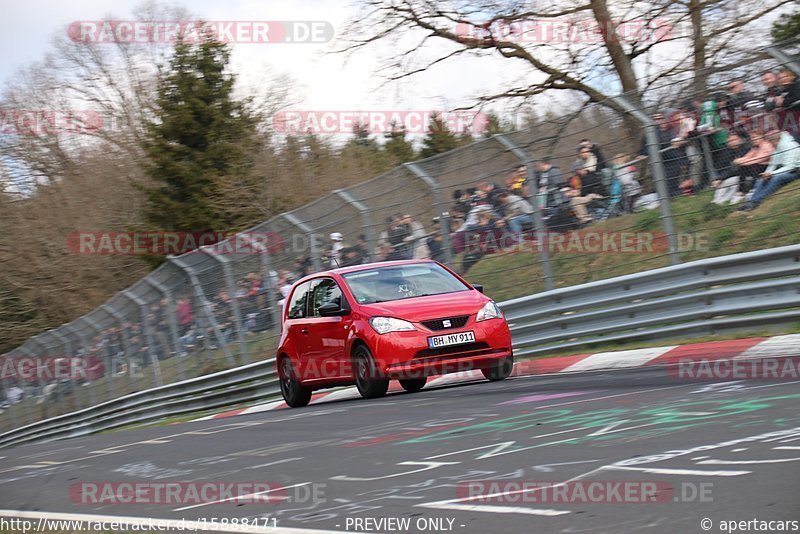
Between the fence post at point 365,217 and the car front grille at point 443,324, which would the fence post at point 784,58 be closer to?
the car front grille at point 443,324

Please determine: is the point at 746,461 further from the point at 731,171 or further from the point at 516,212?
the point at 516,212

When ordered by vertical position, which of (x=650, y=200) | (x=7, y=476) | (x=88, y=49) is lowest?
(x=7, y=476)

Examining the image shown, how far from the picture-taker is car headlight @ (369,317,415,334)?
1170cm

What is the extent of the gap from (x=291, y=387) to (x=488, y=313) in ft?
10.5

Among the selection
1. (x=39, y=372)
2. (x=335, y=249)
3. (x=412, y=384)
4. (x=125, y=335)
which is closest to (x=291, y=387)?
(x=412, y=384)

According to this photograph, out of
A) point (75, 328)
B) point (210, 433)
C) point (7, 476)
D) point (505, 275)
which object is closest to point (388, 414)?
point (210, 433)

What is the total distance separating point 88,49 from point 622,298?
45079mm

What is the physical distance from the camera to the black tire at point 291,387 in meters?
13.9

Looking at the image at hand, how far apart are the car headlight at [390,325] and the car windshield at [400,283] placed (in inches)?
23.3

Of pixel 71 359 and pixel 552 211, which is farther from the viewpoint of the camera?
pixel 71 359

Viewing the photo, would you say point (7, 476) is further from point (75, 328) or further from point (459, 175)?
point (75, 328)

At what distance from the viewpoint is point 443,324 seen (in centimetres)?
1173

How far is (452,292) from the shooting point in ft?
41.1

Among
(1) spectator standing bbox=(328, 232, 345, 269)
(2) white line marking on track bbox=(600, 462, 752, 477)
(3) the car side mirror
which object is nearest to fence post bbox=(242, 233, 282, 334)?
(1) spectator standing bbox=(328, 232, 345, 269)
